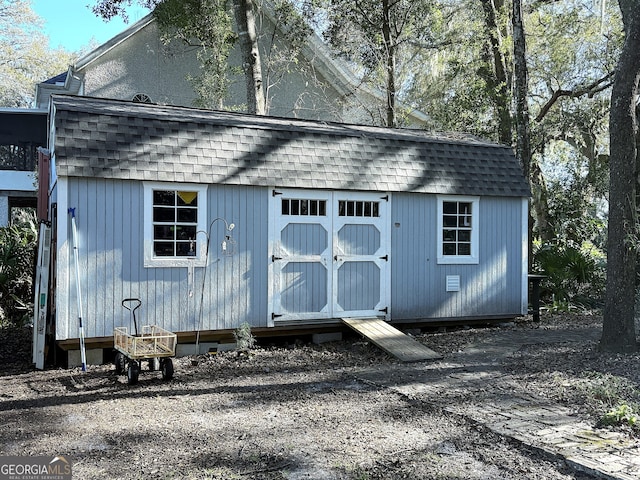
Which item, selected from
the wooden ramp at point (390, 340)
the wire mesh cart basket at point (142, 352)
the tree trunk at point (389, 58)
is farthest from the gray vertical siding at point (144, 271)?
the tree trunk at point (389, 58)

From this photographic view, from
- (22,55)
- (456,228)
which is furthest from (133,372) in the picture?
(22,55)

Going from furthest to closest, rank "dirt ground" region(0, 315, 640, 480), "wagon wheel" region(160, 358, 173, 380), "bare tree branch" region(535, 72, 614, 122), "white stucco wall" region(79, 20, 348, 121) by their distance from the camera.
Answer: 1. "white stucco wall" region(79, 20, 348, 121)
2. "bare tree branch" region(535, 72, 614, 122)
3. "wagon wheel" region(160, 358, 173, 380)
4. "dirt ground" region(0, 315, 640, 480)

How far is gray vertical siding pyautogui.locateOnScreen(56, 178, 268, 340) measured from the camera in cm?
762

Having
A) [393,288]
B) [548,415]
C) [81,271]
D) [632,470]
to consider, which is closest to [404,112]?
[393,288]

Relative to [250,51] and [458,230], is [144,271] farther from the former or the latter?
[250,51]

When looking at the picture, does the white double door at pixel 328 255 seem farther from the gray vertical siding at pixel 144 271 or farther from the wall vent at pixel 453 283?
the wall vent at pixel 453 283

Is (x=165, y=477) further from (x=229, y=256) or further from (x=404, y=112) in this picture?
(x=404, y=112)

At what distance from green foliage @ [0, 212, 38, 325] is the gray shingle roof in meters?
4.01

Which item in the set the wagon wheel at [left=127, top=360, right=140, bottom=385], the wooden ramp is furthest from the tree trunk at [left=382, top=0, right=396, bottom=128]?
the wagon wheel at [left=127, top=360, right=140, bottom=385]

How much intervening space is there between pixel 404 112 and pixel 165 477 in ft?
50.3

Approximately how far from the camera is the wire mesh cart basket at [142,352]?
6.50 meters

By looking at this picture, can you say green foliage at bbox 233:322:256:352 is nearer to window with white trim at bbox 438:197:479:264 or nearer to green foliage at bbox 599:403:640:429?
window with white trim at bbox 438:197:479:264

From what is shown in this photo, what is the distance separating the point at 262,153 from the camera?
8.83 m

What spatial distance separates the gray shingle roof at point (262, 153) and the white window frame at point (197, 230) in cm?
16
